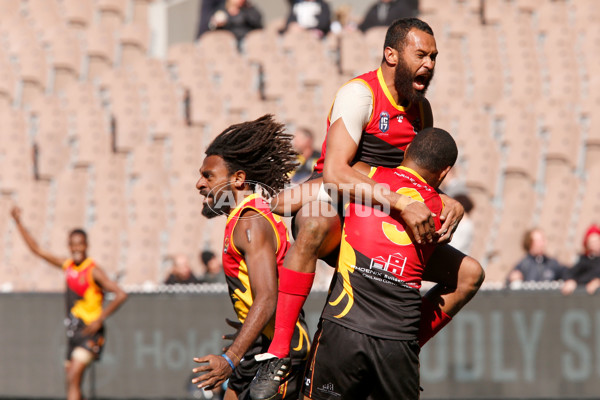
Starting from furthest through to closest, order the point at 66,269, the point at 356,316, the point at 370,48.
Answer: the point at 370,48, the point at 66,269, the point at 356,316

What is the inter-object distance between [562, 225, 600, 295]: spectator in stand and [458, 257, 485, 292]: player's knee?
509 cm

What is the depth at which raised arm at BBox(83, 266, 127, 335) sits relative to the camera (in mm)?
10594

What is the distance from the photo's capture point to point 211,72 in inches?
594

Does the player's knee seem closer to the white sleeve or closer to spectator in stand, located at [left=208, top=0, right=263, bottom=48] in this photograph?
the white sleeve

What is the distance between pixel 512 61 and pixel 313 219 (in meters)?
9.69

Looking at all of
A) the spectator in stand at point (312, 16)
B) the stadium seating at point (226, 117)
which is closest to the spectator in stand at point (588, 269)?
the stadium seating at point (226, 117)

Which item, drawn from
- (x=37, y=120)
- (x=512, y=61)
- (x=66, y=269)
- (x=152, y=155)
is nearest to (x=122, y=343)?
(x=66, y=269)

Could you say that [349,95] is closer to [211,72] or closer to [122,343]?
[122,343]

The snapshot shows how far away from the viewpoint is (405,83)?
4.99 m

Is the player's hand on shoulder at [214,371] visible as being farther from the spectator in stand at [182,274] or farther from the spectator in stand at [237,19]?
the spectator in stand at [237,19]

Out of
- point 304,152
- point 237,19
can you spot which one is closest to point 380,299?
point 304,152

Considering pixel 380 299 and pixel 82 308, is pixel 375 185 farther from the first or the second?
pixel 82 308

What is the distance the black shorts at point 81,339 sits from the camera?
1070cm

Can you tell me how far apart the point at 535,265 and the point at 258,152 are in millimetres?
5667
